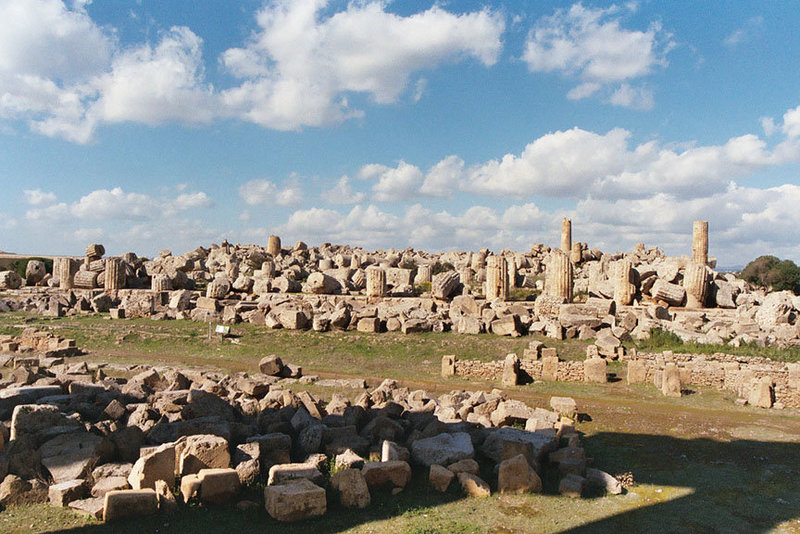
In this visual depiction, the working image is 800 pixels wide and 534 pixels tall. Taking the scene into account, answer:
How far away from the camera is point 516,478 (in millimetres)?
6539

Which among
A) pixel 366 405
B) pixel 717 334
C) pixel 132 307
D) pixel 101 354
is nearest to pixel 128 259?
pixel 132 307

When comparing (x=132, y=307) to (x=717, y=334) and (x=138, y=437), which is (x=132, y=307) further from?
(x=717, y=334)

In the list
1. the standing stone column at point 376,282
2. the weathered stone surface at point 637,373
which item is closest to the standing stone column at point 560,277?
the standing stone column at point 376,282

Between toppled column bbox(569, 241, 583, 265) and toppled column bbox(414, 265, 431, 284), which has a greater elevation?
toppled column bbox(569, 241, 583, 265)

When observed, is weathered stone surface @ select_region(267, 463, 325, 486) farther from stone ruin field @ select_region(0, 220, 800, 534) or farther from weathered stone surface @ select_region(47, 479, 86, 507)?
weathered stone surface @ select_region(47, 479, 86, 507)

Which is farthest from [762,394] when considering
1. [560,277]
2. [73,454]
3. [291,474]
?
[73,454]

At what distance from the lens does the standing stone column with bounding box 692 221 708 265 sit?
32281mm

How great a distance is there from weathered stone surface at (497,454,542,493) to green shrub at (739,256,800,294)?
120 feet

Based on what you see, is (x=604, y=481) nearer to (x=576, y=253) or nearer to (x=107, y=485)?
(x=107, y=485)

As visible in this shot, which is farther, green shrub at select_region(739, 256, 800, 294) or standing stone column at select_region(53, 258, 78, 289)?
green shrub at select_region(739, 256, 800, 294)

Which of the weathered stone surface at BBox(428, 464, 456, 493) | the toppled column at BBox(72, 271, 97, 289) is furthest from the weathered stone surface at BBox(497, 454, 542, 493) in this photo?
the toppled column at BBox(72, 271, 97, 289)

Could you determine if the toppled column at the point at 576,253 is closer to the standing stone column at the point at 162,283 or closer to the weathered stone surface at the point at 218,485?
the standing stone column at the point at 162,283

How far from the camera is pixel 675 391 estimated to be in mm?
12188

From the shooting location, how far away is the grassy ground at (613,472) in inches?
222
